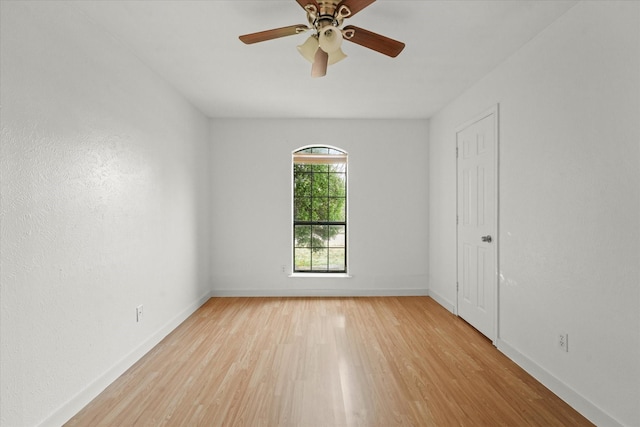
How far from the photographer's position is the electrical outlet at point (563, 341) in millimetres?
2221

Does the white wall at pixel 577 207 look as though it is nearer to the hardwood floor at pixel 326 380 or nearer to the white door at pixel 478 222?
the white door at pixel 478 222

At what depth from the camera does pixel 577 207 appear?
215cm

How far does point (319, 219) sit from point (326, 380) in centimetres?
284

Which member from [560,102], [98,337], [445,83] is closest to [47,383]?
[98,337]

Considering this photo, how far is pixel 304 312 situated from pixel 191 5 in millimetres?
3204

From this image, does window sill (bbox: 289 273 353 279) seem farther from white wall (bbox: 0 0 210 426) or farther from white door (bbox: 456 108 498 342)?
white wall (bbox: 0 0 210 426)

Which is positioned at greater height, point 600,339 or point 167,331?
point 600,339

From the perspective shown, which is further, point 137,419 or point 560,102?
point 560,102

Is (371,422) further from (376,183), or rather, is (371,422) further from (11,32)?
(376,183)

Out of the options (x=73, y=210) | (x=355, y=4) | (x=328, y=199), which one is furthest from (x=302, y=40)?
(x=328, y=199)

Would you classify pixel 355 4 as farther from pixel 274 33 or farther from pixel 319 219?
pixel 319 219

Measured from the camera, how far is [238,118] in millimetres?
4816

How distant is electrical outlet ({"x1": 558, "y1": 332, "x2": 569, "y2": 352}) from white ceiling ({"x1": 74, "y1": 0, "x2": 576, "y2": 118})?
2112 mm

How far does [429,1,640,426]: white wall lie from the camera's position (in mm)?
1817
